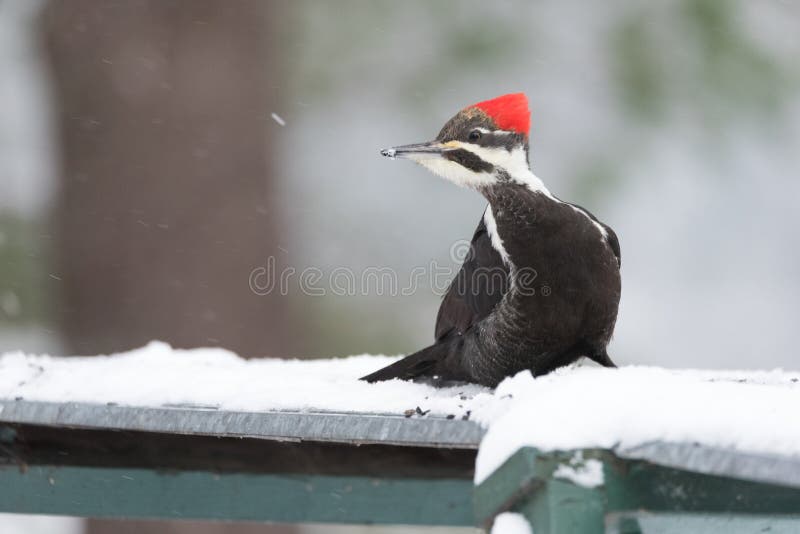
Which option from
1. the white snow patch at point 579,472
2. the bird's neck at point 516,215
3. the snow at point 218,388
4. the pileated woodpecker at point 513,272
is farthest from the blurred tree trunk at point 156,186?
the white snow patch at point 579,472

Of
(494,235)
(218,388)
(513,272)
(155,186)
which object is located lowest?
(218,388)

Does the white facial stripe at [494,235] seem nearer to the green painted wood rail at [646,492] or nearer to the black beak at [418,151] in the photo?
the black beak at [418,151]

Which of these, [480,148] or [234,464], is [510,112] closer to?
[480,148]

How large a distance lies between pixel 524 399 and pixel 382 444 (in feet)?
2.70

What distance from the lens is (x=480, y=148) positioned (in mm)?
3568

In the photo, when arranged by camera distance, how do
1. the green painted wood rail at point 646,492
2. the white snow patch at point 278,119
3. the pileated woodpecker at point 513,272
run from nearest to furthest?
the green painted wood rail at point 646,492 < the pileated woodpecker at point 513,272 < the white snow patch at point 278,119

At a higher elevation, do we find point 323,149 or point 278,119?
point 323,149

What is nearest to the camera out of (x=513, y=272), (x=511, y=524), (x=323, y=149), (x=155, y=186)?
(x=511, y=524)

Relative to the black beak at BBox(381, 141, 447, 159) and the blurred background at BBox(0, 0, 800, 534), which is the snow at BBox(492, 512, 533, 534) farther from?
the blurred background at BBox(0, 0, 800, 534)

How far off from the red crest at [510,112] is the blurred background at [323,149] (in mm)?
2417

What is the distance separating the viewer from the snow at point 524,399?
177 centimetres

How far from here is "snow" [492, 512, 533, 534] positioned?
6.18 ft

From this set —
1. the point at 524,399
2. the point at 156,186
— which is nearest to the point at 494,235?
the point at 524,399

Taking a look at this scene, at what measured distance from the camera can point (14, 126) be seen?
26.6 feet
